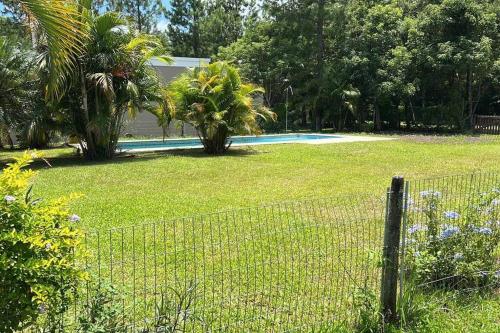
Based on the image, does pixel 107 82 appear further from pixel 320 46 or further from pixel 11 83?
pixel 320 46

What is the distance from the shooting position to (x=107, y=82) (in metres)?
12.8

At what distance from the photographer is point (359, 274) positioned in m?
4.61

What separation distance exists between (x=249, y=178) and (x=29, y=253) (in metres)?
8.46

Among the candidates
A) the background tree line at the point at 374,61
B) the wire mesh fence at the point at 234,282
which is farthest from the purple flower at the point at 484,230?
the background tree line at the point at 374,61

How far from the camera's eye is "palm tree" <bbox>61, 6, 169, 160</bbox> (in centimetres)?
Answer: 1296

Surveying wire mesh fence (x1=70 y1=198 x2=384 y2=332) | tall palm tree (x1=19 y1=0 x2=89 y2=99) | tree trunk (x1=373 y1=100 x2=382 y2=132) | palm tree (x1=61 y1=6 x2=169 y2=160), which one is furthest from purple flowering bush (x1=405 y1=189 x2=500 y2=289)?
tree trunk (x1=373 y1=100 x2=382 y2=132)

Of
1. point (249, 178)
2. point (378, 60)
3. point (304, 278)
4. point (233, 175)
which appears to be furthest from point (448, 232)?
point (378, 60)

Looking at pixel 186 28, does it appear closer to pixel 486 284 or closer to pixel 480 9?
pixel 480 9

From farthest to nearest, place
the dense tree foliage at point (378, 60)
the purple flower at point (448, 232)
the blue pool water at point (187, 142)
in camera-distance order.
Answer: the dense tree foliage at point (378, 60)
the blue pool water at point (187, 142)
the purple flower at point (448, 232)

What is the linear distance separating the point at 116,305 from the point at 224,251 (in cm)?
270

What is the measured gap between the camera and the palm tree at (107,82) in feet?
42.5

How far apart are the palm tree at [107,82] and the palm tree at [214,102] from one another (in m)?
1.07

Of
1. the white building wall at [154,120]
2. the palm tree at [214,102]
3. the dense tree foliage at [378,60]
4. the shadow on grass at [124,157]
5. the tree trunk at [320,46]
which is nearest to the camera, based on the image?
the shadow on grass at [124,157]

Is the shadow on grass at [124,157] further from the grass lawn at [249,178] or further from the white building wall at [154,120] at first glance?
the white building wall at [154,120]
